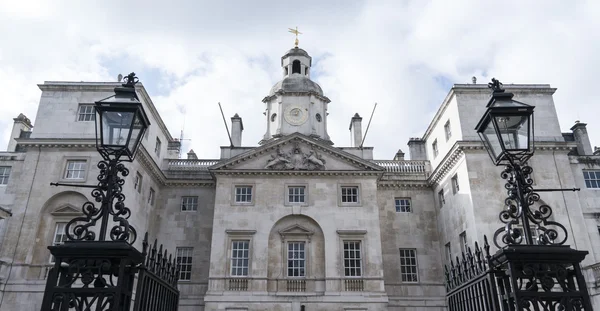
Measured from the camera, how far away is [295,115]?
36750 mm

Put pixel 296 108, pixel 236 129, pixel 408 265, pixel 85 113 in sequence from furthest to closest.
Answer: pixel 296 108 → pixel 236 129 → pixel 408 265 → pixel 85 113

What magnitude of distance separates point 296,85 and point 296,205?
1287cm

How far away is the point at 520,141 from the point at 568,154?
24.5 m

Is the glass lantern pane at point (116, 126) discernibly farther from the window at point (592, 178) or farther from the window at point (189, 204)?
the window at point (592, 178)

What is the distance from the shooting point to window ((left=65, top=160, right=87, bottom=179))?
24969 mm

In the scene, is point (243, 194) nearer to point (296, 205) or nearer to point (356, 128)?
point (296, 205)

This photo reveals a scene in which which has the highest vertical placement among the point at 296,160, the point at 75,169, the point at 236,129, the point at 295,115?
the point at 295,115

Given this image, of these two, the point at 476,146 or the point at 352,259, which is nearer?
A: the point at 476,146

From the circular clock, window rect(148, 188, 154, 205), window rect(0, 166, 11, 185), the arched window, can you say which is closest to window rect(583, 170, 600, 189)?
the circular clock

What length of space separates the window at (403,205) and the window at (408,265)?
9.05 ft

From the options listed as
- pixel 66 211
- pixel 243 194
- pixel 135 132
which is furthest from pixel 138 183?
pixel 135 132

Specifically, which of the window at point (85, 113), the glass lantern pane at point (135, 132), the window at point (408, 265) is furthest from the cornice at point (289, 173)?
the glass lantern pane at point (135, 132)

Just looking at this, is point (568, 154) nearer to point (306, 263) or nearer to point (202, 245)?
point (306, 263)

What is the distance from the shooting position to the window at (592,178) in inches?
1085
